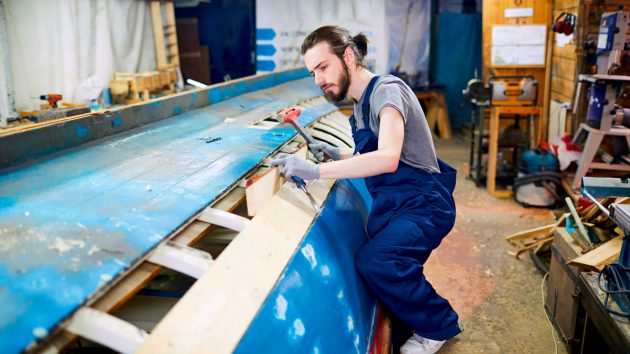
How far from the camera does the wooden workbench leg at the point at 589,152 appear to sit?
449cm

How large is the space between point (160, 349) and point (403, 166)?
4.99 ft

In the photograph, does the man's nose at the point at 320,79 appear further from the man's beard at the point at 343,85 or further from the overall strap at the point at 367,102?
the overall strap at the point at 367,102

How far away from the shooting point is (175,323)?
1.25 m

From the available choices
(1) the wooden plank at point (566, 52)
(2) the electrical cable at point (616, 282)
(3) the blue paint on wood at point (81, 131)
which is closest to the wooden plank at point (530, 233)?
(2) the electrical cable at point (616, 282)

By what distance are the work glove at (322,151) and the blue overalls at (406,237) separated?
0.86ft

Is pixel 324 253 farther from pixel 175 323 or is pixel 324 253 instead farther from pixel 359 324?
pixel 175 323

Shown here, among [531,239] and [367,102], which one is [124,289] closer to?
[367,102]

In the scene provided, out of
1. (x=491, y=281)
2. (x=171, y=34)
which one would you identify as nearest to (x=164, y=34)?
(x=171, y=34)

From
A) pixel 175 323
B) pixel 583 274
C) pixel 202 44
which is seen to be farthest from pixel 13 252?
pixel 202 44

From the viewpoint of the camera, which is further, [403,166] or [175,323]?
[403,166]

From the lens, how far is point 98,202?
5.62ft

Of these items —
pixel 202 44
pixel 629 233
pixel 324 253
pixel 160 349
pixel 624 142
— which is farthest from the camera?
pixel 202 44

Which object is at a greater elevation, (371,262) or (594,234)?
(371,262)

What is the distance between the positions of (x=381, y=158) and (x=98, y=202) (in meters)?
1.09
